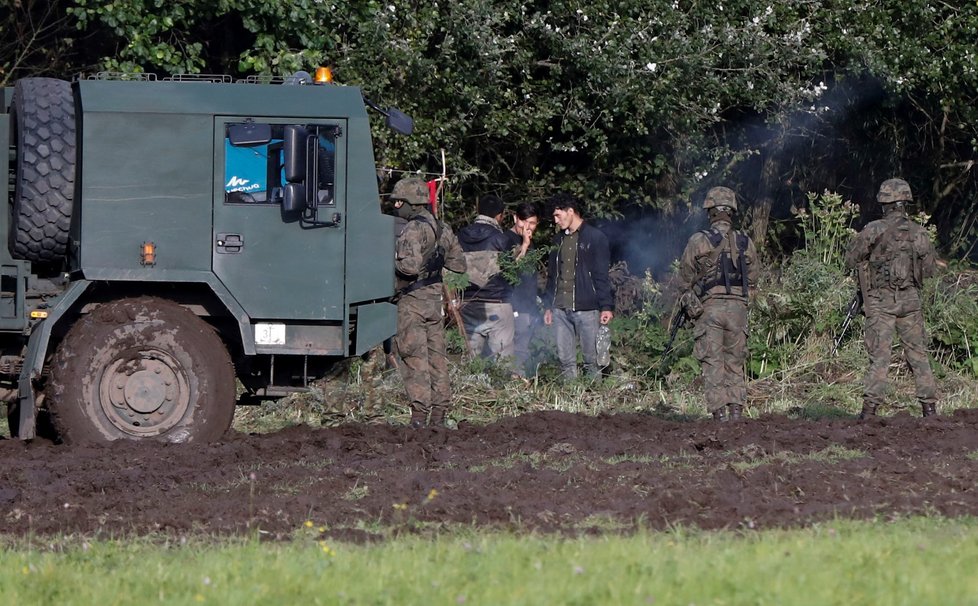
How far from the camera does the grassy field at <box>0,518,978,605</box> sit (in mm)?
5891

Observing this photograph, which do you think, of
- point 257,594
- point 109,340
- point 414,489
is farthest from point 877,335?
point 257,594

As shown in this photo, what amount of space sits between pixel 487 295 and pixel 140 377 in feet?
16.4

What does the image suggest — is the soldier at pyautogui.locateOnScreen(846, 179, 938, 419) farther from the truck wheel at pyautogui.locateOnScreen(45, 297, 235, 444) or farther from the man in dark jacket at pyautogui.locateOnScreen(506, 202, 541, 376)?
the truck wheel at pyautogui.locateOnScreen(45, 297, 235, 444)

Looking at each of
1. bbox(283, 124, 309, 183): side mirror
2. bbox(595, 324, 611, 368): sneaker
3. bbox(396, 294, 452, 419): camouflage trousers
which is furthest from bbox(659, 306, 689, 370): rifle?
bbox(283, 124, 309, 183): side mirror

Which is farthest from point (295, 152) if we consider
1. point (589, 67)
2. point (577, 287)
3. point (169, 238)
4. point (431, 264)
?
point (589, 67)

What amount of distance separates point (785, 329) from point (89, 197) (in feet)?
26.1

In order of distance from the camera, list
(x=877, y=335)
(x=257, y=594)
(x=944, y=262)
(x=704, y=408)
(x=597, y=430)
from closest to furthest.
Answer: (x=257, y=594) < (x=597, y=430) < (x=877, y=335) < (x=704, y=408) < (x=944, y=262)

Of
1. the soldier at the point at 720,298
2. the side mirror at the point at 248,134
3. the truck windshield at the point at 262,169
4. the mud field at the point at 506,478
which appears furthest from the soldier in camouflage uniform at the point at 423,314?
the soldier at the point at 720,298

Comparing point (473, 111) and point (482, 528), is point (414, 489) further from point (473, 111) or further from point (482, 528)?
point (473, 111)

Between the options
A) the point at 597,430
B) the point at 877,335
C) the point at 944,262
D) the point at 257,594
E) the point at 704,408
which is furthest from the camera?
the point at 944,262

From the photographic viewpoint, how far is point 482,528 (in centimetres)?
761

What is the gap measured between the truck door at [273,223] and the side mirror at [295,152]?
0.11 meters

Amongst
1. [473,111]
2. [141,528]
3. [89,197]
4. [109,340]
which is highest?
[473,111]

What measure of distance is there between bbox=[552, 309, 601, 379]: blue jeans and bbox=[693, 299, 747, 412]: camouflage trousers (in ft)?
6.92
